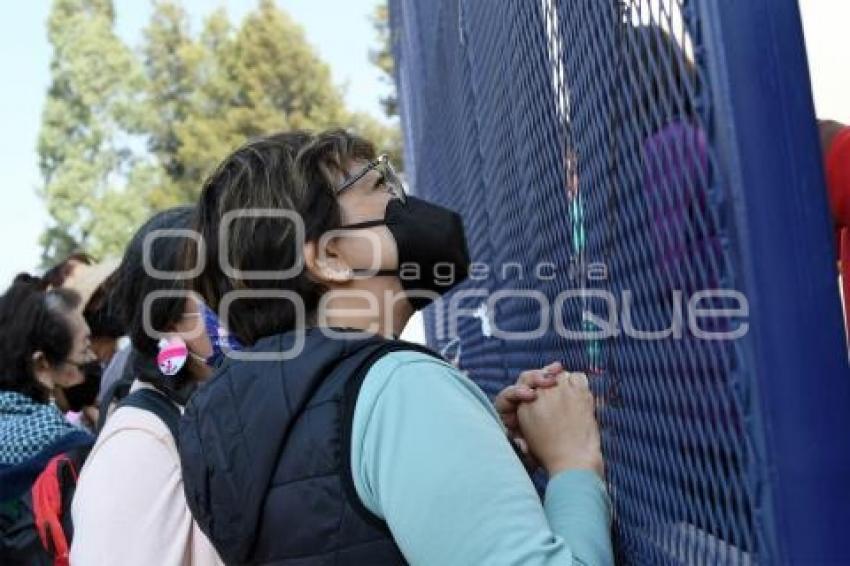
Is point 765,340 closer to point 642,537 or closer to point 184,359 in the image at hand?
point 642,537

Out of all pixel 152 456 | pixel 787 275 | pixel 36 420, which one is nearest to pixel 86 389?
pixel 36 420

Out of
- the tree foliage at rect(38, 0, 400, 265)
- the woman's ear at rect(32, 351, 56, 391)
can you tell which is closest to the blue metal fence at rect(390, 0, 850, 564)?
the woman's ear at rect(32, 351, 56, 391)

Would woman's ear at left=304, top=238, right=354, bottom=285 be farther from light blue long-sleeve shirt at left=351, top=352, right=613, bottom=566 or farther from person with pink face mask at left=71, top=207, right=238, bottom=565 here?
person with pink face mask at left=71, top=207, right=238, bottom=565

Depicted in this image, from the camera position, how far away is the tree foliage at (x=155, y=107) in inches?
1192

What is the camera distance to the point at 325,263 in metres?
1.47

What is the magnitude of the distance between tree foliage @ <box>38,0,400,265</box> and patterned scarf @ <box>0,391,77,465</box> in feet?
89.0

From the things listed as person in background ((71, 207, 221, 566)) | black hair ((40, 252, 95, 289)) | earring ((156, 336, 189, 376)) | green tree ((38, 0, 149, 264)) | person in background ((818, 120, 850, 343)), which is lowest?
person in background ((71, 207, 221, 566))

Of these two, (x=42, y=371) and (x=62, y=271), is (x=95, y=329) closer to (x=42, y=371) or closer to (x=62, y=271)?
(x=42, y=371)

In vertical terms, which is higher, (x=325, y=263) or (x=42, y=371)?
(x=325, y=263)

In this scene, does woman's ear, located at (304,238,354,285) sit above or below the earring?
above

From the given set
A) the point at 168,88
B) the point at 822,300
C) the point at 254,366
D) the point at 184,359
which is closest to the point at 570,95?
the point at 254,366

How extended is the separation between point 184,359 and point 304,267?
2.70 ft

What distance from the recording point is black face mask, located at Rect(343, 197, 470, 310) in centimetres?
152

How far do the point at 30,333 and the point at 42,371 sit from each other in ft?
0.42
